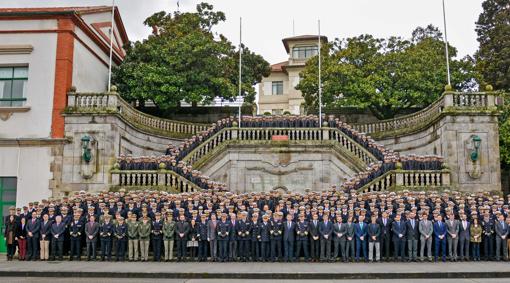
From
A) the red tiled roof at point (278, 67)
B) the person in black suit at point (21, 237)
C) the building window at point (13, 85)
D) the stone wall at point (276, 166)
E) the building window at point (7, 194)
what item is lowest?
the person in black suit at point (21, 237)

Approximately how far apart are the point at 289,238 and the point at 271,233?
0.53 metres

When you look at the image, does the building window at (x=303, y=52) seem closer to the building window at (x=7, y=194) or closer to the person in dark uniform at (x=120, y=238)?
the building window at (x=7, y=194)

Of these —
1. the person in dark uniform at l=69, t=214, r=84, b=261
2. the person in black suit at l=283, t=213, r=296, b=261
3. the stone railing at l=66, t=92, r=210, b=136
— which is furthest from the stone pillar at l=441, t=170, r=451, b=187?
the stone railing at l=66, t=92, r=210, b=136

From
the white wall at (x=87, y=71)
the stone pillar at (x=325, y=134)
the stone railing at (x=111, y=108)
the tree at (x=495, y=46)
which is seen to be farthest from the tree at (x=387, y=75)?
the white wall at (x=87, y=71)

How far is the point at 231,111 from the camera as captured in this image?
3008 cm

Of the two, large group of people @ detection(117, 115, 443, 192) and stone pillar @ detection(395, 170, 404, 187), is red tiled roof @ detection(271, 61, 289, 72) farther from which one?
stone pillar @ detection(395, 170, 404, 187)

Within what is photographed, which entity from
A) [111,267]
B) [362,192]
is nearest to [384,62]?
[362,192]

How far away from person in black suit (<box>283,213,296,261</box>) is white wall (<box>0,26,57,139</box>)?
11761 mm

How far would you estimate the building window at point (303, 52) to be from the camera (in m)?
52.4

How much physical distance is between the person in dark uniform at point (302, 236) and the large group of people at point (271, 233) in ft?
0.05

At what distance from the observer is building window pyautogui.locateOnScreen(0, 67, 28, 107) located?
22.6m

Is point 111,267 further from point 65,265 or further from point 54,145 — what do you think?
point 54,145

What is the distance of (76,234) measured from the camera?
15.5 meters

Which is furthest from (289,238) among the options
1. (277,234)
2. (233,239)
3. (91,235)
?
(91,235)
